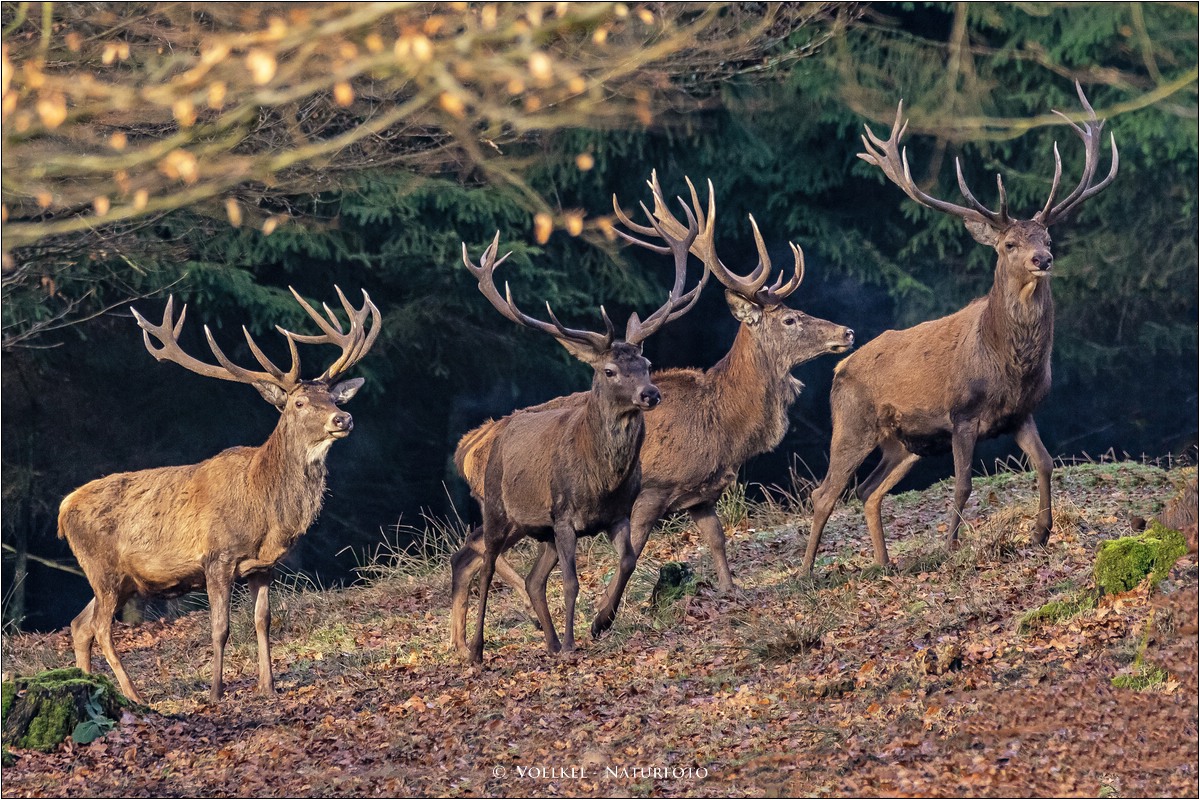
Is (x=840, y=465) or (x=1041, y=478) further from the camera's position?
(x=840, y=465)

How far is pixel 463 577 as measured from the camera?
32.3ft

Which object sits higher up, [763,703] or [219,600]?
[763,703]

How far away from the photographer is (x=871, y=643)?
26.8 ft

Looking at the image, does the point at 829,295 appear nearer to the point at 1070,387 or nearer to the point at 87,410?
the point at 1070,387

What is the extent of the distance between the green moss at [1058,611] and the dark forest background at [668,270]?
6.82 metres

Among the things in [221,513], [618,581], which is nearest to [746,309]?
[618,581]

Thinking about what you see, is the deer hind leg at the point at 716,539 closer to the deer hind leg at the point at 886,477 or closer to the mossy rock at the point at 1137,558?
the deer hind leg at the point at 886,477

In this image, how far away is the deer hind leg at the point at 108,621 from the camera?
32.1 feet

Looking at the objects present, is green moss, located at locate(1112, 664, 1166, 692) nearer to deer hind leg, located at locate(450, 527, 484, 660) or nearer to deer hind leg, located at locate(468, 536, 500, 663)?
deer hind leg, located at locate(468, 536, 500, 663)

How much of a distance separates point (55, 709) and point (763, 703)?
12.0ft

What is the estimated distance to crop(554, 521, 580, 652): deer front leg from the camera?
355 inches

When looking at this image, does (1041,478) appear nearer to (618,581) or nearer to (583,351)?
(618,581)

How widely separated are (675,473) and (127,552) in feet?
11.7

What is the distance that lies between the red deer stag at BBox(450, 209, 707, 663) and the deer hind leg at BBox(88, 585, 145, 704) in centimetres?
209
